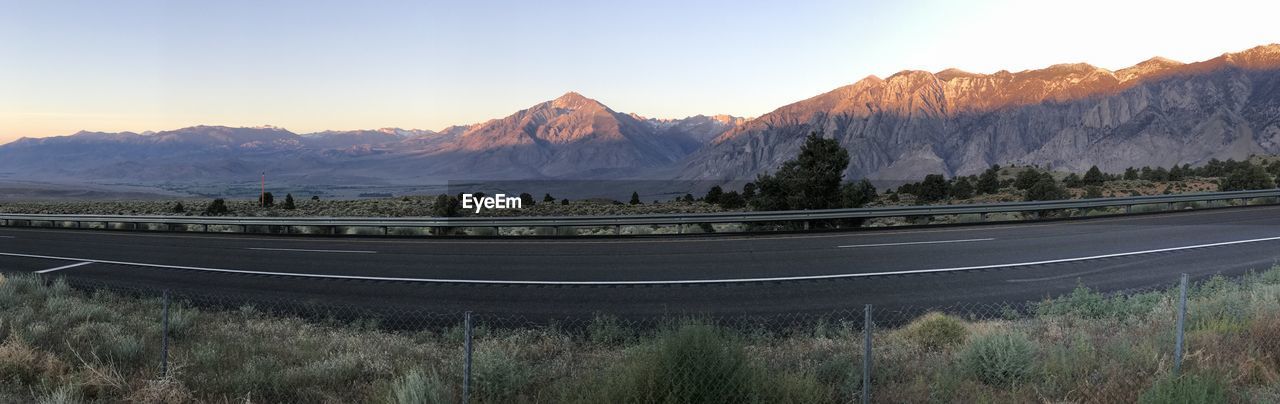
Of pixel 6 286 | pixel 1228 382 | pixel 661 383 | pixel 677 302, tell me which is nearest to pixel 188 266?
pixel 6 286

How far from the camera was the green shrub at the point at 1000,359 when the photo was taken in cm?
661

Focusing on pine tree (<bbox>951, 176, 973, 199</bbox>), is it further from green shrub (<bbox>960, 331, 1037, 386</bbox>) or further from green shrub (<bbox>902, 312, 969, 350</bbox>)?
green shrub (<bbox>960, 331, 1037, 386</bbox>)

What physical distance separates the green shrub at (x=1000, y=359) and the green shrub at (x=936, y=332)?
114 centimetres

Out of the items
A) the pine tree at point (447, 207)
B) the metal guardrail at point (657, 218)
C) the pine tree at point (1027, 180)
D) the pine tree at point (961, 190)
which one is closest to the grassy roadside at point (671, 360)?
the metal guardrail at point (657, 218)

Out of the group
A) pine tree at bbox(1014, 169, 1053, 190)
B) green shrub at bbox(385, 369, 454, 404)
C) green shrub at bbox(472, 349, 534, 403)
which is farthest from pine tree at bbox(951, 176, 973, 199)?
green shrub at bbox(385, 369, 454, 404)

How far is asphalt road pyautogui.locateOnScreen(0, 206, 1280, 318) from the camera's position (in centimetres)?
1169

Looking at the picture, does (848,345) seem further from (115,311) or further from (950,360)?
(115,311)

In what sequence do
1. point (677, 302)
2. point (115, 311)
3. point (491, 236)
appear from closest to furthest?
point (115, 311), point (677, 302), point (491, 236)

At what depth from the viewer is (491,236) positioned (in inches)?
899

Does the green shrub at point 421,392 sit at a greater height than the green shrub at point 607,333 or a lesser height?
greater

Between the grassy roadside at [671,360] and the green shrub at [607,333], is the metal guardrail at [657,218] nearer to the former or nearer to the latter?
the grassy roadside at [671,360]

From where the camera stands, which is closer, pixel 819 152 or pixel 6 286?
pixel 6 286

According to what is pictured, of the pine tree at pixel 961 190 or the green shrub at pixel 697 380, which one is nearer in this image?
the green shrub at pixel 697 380

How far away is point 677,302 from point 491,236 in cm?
1275
